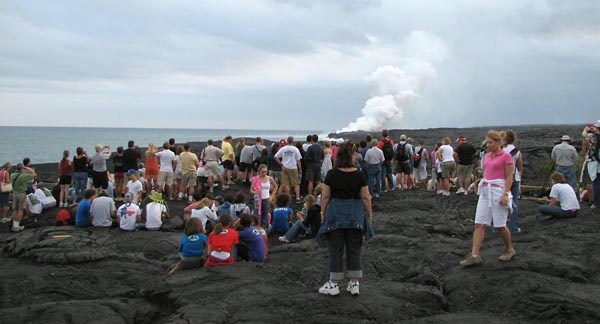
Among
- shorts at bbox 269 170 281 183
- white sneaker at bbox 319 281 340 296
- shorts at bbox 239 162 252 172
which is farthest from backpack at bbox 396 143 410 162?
white sneaker at bbox 319 281 340 296

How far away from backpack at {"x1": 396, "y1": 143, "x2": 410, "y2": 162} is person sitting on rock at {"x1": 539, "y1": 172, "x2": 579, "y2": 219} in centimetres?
572

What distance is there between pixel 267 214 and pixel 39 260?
→ 16.1 ft

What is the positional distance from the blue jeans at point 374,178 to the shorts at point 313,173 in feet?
4.71

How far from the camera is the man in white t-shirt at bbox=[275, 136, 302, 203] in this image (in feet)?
47.9

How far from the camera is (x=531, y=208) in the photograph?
12984 millimetres

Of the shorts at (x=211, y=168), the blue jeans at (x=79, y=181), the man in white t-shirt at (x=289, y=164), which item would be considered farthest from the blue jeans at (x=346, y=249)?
the blue jeans at (x=79, y=181)

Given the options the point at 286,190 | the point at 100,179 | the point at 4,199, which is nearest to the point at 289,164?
the point at 286,190

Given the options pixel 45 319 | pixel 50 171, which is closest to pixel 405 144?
pixel 45 319

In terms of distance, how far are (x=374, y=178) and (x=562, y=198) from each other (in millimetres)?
5794

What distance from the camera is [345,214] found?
246 inches

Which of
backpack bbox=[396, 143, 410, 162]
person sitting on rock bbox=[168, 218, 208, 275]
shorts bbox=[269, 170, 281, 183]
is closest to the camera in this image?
person sitting on rock bbox=[168, 218, 208, 275]

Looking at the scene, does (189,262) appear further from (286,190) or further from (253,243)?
(286,190)

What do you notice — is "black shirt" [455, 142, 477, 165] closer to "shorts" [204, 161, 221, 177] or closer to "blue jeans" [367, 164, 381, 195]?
"blue jeans" [367, 164, 381, 195]

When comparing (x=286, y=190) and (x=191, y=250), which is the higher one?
(x=286, y=190)
